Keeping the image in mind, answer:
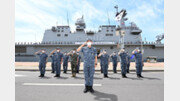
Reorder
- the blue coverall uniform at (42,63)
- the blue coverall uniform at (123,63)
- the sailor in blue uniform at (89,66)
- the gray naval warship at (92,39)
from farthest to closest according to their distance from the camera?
1. the gray naval warship at (92,39)
2. the blue coverall uniform at (42,63)
3. the blue coverall uniform at (123,63)
4. the sailor in blue uniform at (89,66)

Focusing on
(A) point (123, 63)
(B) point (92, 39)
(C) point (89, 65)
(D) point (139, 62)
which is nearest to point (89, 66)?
(C) point (89, 65)

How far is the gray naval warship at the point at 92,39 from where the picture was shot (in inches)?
1014

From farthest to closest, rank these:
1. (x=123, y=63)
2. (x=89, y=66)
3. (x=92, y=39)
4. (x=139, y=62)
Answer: (x=92, y=39) < (x=123, y=63) < (x=139, y=62) < (x=89, y=66)

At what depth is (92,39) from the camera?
1093 inches

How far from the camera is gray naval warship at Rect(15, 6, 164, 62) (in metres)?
25.8

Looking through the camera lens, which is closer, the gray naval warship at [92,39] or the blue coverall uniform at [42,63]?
the blue coverall uniform at [42,63]

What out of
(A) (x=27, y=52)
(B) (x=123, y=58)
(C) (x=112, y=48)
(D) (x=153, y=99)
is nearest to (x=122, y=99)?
(D) (x=153, y=99)

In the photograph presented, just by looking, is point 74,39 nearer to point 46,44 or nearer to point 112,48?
point 46,44

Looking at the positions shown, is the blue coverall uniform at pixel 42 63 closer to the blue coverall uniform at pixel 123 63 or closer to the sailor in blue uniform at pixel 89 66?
the sailor in blue uniform at pixel 89 66

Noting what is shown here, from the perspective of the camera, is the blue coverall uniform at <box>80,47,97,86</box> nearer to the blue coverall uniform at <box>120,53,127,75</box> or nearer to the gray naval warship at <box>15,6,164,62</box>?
the blue coverall uniform at <box>120,53,127,75</box>

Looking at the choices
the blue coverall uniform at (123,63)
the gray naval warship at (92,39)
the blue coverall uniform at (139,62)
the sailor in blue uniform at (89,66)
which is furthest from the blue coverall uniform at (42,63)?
the gray naval warship at (92,39)

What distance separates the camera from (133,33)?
27.9 meters

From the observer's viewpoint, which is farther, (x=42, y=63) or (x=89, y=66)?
(x=42, y=63)

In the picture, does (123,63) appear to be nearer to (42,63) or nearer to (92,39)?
(42,63)
